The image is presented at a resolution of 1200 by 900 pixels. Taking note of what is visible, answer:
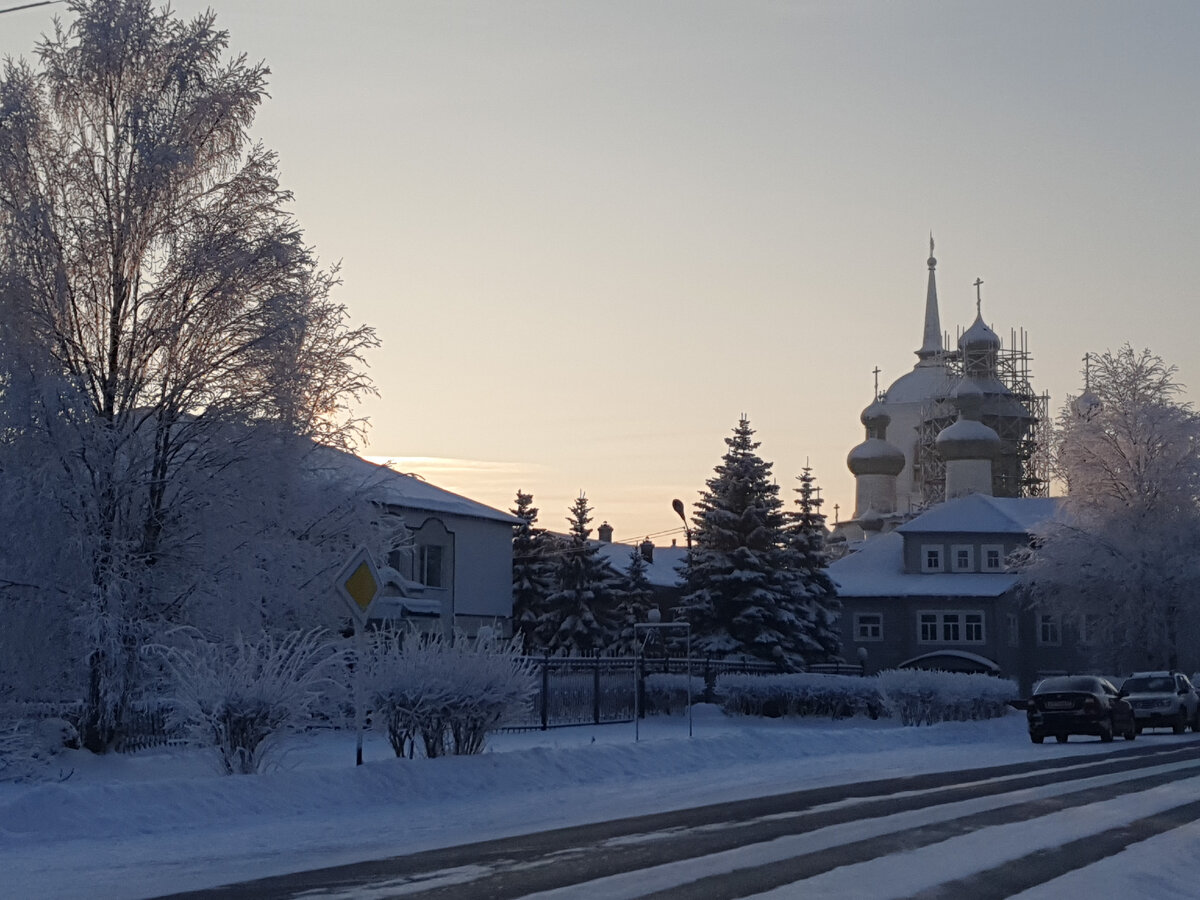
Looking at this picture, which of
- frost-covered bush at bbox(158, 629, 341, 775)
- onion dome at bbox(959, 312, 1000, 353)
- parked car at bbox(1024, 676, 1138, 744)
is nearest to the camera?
frost-covered bush at bbox(158, 629, 341, 775)

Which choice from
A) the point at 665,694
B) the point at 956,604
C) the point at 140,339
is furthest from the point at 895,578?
the point at 140,339

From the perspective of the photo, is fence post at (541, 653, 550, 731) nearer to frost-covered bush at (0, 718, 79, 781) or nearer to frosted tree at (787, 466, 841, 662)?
frost-covered bush at (0, 718, 79, 781)

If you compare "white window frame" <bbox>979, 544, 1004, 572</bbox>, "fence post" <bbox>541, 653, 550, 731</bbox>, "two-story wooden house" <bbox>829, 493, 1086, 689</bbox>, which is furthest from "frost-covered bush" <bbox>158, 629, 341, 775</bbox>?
"white window frame" <bbox>979, 544, 1004, 572</bbox>

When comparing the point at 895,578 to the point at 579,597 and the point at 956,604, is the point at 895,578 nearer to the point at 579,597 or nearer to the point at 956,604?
the point at 956,604

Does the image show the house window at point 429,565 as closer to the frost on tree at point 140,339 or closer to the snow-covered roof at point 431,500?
the snow-covered roof at point 431,500

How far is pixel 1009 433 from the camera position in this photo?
327 feet

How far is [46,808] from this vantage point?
46.1 ft

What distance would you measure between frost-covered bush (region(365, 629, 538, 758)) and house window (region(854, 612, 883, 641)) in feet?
180

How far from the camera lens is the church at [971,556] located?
7000 cm

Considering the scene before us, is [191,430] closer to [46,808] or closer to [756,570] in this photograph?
[46,808]

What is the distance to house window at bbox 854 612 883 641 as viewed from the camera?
7288 centimetres

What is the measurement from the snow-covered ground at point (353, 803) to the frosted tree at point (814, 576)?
97.9 ft

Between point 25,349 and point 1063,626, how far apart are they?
5878 cm

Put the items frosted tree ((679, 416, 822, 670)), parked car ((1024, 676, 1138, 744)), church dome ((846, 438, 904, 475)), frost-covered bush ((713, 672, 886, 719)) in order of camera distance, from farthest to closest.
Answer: church dome ((846, 438, 904, 475))
frosted tree ((679, 416, 822, 670))
frost-covered bush ((713, 672, 886, 719))
parked car ((1024, 676, 1138, 744))
